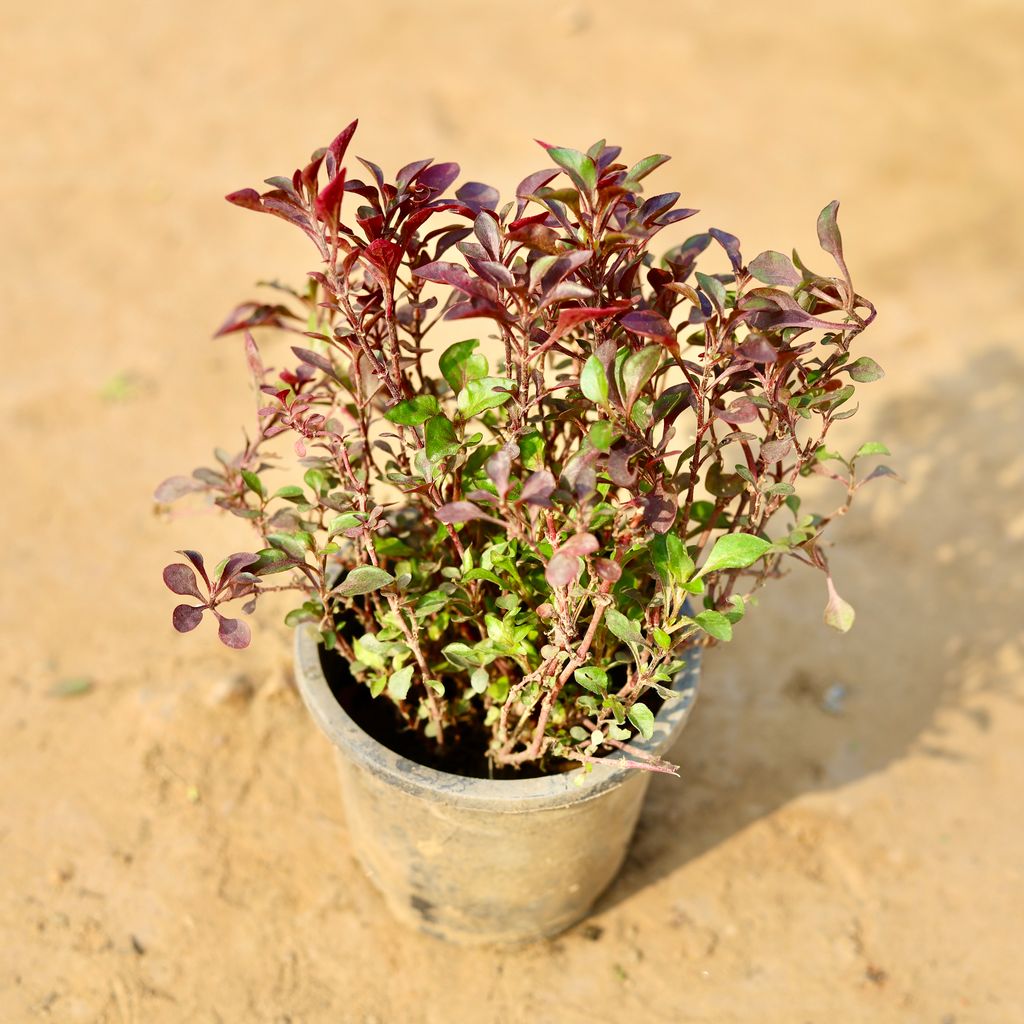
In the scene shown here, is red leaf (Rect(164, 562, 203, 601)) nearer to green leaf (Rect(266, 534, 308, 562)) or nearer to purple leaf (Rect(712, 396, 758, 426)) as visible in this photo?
green leaf (Rect(266, 534, 308, 562))

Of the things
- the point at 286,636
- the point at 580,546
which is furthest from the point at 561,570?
the point at 286,636

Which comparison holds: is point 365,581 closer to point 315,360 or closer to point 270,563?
point 270,563

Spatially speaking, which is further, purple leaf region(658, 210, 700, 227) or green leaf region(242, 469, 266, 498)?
green leaf region(242, 469, 266, 498)

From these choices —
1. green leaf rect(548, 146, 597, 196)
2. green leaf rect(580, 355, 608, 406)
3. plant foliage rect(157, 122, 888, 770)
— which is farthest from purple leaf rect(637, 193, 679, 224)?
green leaf rect(580, 355, 608, 406)

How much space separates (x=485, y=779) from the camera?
1819 mm

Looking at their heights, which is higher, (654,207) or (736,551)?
(654,207)

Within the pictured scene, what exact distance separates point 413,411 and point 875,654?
1.97m

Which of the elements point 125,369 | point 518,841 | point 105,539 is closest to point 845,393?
point 518,841

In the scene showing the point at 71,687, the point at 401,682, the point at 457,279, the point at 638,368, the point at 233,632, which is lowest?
the point at 71,687

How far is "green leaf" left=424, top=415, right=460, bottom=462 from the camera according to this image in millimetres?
1557

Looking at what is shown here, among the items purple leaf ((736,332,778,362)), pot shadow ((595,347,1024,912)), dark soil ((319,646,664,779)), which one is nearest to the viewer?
purple leaf ((736,332,778,362))

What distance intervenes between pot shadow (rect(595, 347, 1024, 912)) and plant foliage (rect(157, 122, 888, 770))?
89 centimetres

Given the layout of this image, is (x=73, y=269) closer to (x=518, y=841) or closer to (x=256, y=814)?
(x=256, y=814)

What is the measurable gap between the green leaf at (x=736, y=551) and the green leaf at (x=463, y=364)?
46 cm
